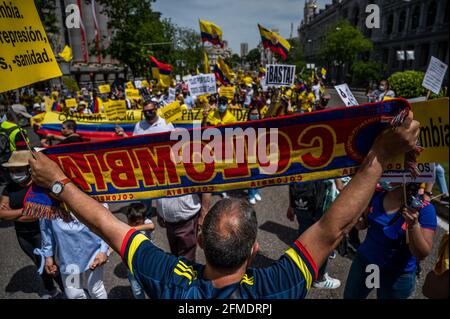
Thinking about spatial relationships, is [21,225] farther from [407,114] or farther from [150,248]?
[407,114]

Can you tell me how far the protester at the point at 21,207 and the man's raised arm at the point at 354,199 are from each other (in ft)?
7.00

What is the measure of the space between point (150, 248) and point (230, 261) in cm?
48

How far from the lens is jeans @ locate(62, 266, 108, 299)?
2.90m

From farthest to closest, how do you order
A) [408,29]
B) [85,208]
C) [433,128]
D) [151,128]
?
[408,29] → [151,128] → [433,128] → [85,208]

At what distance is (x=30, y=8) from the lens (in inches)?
84.0

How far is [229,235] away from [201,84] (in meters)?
9.13

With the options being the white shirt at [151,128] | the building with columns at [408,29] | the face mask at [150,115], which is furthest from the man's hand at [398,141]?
the building with columns at [408,29]

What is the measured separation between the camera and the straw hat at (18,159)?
271 cm

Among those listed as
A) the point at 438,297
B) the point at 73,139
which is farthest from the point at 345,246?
the point at 73,139

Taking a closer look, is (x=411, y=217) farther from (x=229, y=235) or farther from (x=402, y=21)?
(x=402, y=21)

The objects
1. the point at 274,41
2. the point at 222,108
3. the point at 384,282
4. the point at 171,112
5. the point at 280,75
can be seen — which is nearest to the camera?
the point at 384,282

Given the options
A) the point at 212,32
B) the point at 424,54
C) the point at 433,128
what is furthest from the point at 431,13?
the point at 433,128

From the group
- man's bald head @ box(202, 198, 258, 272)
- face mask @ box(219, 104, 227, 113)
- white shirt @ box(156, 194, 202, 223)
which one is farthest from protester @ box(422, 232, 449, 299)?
face mask @ box(219, 104, 227, 113)

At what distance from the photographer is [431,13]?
3709 cm
